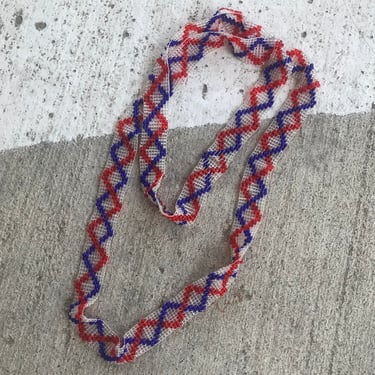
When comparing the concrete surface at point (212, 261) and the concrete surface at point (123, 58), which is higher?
the concrete surface at point (123, 58)

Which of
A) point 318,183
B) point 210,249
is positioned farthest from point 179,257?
point 318,183

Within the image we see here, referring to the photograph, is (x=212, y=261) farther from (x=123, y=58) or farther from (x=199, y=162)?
(x=123, y=58)

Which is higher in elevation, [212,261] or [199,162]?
[199,162]

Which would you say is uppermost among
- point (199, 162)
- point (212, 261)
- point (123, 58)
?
point (123, 58)

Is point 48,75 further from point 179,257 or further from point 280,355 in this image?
point 280,355

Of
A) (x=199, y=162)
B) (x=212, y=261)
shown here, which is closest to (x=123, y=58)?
(x=199, y=162)
